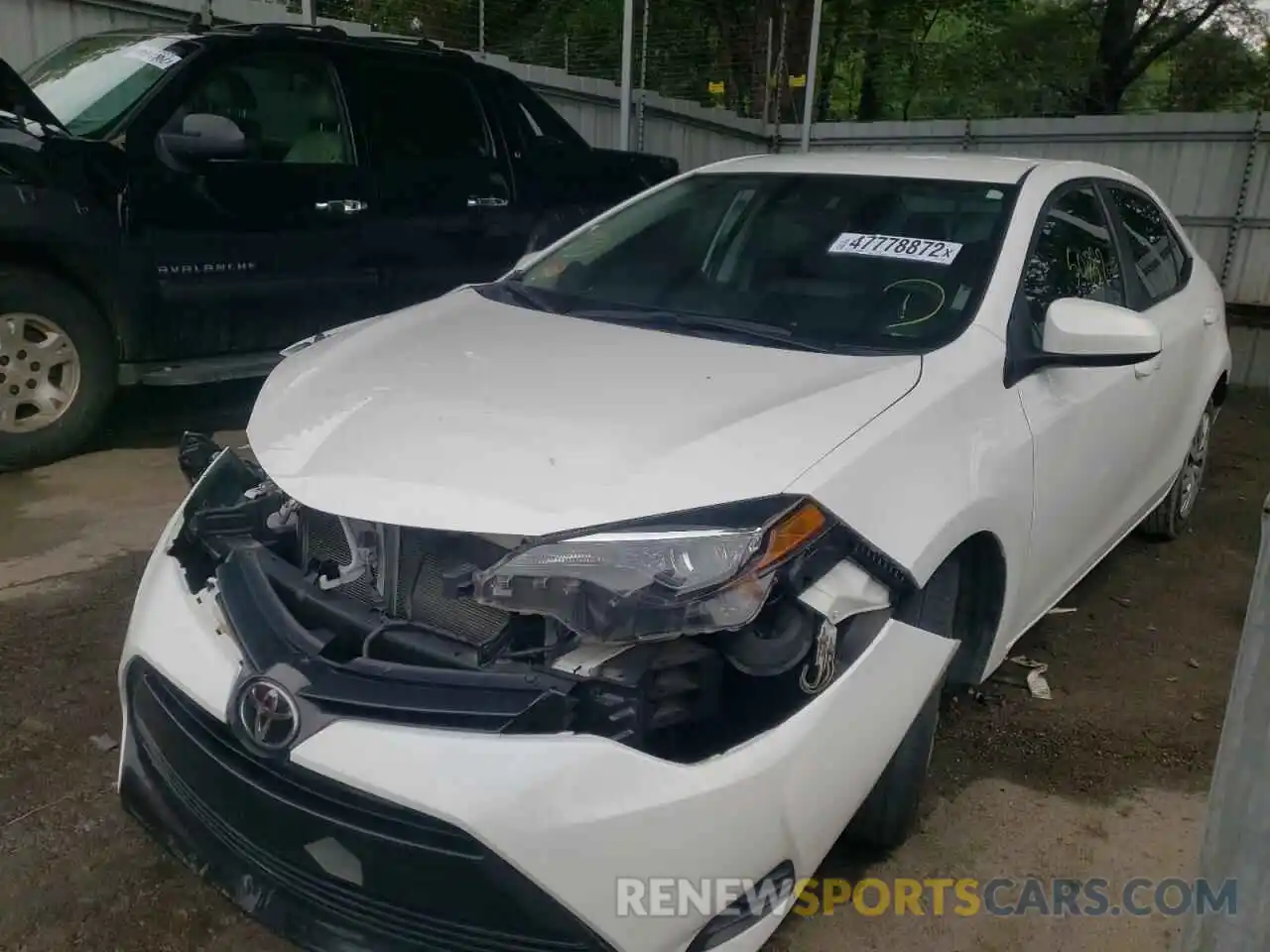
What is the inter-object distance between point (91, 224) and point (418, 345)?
272cm

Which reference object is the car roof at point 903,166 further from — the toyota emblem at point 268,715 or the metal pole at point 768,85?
the metal pole at point 768,85

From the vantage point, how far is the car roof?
3.21m

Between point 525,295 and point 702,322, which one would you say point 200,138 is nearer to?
point 525,295

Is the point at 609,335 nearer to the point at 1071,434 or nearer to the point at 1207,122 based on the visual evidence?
the point at 1071,434

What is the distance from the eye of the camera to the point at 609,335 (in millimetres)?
2752

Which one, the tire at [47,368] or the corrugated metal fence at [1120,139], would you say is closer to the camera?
the tire at [47,368]

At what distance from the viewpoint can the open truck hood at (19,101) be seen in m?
4.48

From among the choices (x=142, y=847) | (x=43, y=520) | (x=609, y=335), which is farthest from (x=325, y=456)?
(x=43, y=520)

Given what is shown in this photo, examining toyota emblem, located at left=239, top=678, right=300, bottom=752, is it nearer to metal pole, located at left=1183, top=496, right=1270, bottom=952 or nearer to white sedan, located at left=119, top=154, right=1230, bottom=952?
white sedan, located at left=119, top=154, right=1230, bottom=952

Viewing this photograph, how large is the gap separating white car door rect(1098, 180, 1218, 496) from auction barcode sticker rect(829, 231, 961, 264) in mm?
988

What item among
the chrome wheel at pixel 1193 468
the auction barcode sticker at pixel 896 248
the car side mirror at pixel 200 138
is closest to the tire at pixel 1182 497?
the chrome wheel at pixel 1193 468

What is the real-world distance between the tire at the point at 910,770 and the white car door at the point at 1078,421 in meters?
0.46

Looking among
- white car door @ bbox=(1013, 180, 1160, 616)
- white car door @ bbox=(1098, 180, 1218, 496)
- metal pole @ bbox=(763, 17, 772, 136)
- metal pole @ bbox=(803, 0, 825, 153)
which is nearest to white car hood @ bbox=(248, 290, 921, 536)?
white car door @ bbox=(1013, 180, 1160, 616)

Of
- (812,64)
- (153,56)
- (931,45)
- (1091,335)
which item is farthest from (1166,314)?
(931,45)
